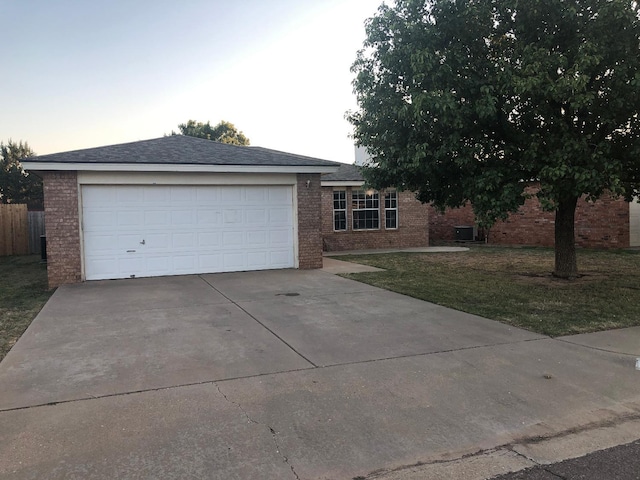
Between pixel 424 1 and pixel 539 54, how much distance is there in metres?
2.25

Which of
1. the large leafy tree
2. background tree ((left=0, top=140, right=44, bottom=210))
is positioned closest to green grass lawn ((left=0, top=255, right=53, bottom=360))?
the large leafy tree

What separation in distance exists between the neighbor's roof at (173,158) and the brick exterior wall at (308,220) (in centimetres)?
46

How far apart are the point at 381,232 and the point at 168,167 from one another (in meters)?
11.3

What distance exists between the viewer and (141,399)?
4.34 metres

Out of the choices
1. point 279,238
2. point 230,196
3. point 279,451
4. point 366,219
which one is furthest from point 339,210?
point 279,451

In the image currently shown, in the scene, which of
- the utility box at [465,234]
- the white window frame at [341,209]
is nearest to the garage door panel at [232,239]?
the white window frame at [341,209]

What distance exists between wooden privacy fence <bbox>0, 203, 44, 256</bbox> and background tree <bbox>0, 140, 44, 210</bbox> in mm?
23449

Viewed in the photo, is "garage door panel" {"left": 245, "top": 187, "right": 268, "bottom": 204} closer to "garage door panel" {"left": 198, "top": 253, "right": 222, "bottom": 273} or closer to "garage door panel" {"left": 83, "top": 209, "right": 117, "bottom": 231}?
"garage door panel" {"left": 198, "top": 253, "right": 222, "bottom": 273}

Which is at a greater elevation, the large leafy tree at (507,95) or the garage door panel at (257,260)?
the large leafy tree at (507,95)

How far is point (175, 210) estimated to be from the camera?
1256cm

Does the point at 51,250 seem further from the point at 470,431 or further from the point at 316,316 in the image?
the point at 470,431

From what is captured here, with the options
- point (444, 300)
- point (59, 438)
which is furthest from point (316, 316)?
point (59, 438)

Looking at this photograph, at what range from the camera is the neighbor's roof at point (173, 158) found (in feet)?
37.0

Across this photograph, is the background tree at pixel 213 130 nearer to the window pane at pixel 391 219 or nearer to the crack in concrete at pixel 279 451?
the window pane at pixel 391 219
